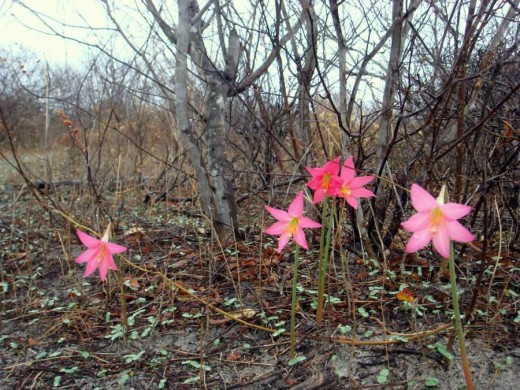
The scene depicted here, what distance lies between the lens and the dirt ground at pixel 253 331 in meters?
1.87

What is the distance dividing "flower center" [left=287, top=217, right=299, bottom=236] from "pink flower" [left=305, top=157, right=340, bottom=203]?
0.14 meters

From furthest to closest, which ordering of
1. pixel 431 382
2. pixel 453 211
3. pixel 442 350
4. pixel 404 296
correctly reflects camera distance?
pixel 404 296 < pixel 442 350 < pixel 431 382 < pixel 453 211

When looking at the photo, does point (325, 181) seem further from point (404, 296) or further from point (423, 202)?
point (404, 296)

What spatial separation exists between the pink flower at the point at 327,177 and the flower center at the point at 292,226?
0.14 meters

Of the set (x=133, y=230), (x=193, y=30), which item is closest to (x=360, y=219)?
(x=193, y=30)

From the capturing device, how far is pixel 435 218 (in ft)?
4.08

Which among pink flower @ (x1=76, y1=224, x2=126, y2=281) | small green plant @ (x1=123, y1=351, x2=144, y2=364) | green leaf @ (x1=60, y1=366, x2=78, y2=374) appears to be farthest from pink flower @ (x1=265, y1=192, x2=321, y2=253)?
green leaf @ (x1=60, y1=366, x2=78, y2=374)

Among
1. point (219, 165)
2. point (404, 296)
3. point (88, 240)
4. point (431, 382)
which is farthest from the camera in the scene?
point (219, 165)

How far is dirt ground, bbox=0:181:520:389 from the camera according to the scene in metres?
1.87

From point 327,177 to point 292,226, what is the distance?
0.23 metres

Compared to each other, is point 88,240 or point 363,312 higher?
point 88,240

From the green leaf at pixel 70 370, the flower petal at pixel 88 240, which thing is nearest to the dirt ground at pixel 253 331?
the green leaf at pixel 70 370

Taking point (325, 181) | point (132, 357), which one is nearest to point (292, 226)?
point (325, 181)

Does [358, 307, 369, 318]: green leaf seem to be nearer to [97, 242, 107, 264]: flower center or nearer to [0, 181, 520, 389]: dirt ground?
[0, 181, 520, 389]: dirt ground
